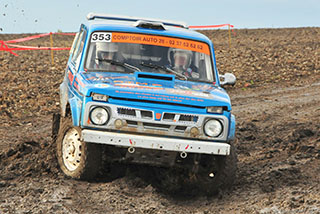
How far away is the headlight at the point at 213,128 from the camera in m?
6.47

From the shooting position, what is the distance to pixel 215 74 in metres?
7.70

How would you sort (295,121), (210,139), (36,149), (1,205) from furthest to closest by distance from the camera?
(295,121), (36,149), (210,139), (1,205)

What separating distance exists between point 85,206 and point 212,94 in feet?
6.50

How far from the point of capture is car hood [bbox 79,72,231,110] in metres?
6.26


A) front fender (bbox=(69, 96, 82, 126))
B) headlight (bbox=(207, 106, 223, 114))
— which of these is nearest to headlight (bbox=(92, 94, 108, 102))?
front fender (bbox=(69, 96, 82, 126))

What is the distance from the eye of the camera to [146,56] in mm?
7410

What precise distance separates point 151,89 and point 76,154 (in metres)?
1.17

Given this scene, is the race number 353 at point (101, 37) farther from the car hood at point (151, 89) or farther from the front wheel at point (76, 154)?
the front wheel at point (76, 154)

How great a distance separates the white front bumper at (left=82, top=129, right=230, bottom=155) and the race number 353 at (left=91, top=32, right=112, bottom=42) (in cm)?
175

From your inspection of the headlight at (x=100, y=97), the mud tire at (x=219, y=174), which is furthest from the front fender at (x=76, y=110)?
the mud tire at (x=219, y=174)

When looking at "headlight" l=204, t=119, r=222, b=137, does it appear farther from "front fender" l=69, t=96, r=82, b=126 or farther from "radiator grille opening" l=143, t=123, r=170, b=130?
"front fender" l=69, t=96, r=82, b=126

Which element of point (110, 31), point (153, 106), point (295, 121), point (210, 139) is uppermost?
point (110, 31)

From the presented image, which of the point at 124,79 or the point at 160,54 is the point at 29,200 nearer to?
the point at 124,79

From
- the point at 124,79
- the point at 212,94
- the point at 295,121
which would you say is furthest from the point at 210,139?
the point at 295,121
